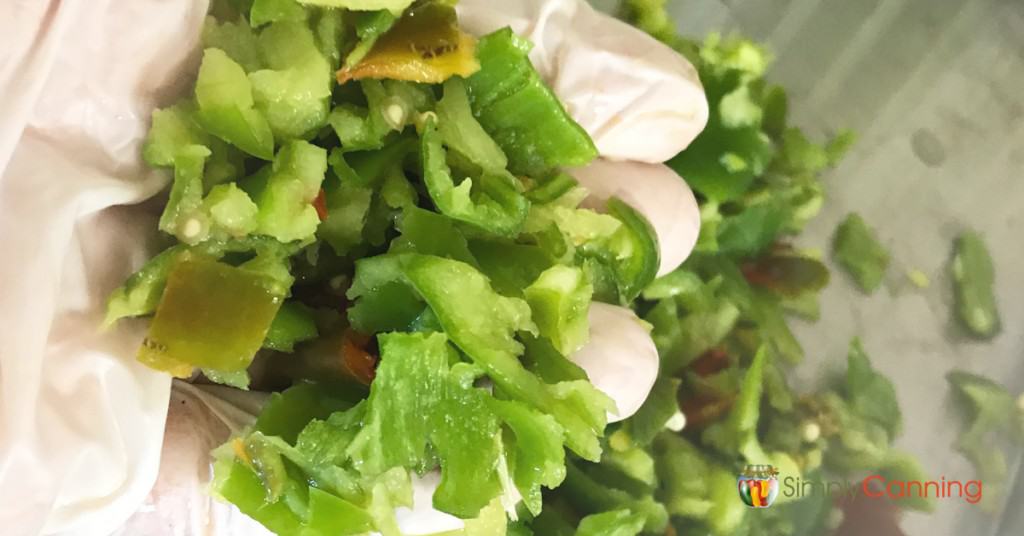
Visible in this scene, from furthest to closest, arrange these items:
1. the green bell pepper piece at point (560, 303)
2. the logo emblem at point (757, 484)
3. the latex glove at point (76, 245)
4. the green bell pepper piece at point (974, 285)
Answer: the green bell pepper piece at point (974, 285)
the logo emblem at point (757, 484)
the green bell pepper piece at point (560, 303)
the latex glove at point (76, 245)

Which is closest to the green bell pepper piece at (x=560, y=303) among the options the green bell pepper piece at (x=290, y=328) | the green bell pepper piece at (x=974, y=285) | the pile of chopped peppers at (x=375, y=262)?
the pile of chopped peppers at (x=375, y=262)

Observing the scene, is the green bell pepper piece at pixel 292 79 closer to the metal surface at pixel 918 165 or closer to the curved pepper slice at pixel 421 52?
the curved pepper slice at pixel 421 52

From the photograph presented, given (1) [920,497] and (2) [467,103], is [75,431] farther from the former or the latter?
(1) [920,497]

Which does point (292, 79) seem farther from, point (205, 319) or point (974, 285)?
point (974, 285)

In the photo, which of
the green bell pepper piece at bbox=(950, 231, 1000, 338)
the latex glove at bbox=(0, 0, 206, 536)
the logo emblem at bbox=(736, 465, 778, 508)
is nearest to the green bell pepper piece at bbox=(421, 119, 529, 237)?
the latex glove at bbox=(0, 0, 206, 536)

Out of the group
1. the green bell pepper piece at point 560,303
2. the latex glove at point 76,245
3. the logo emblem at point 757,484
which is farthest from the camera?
the logo emblem at point 757,484

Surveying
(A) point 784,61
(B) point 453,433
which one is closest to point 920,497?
(A) point 784,61

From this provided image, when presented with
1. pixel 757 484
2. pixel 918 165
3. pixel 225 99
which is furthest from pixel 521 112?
pixel 918 165
